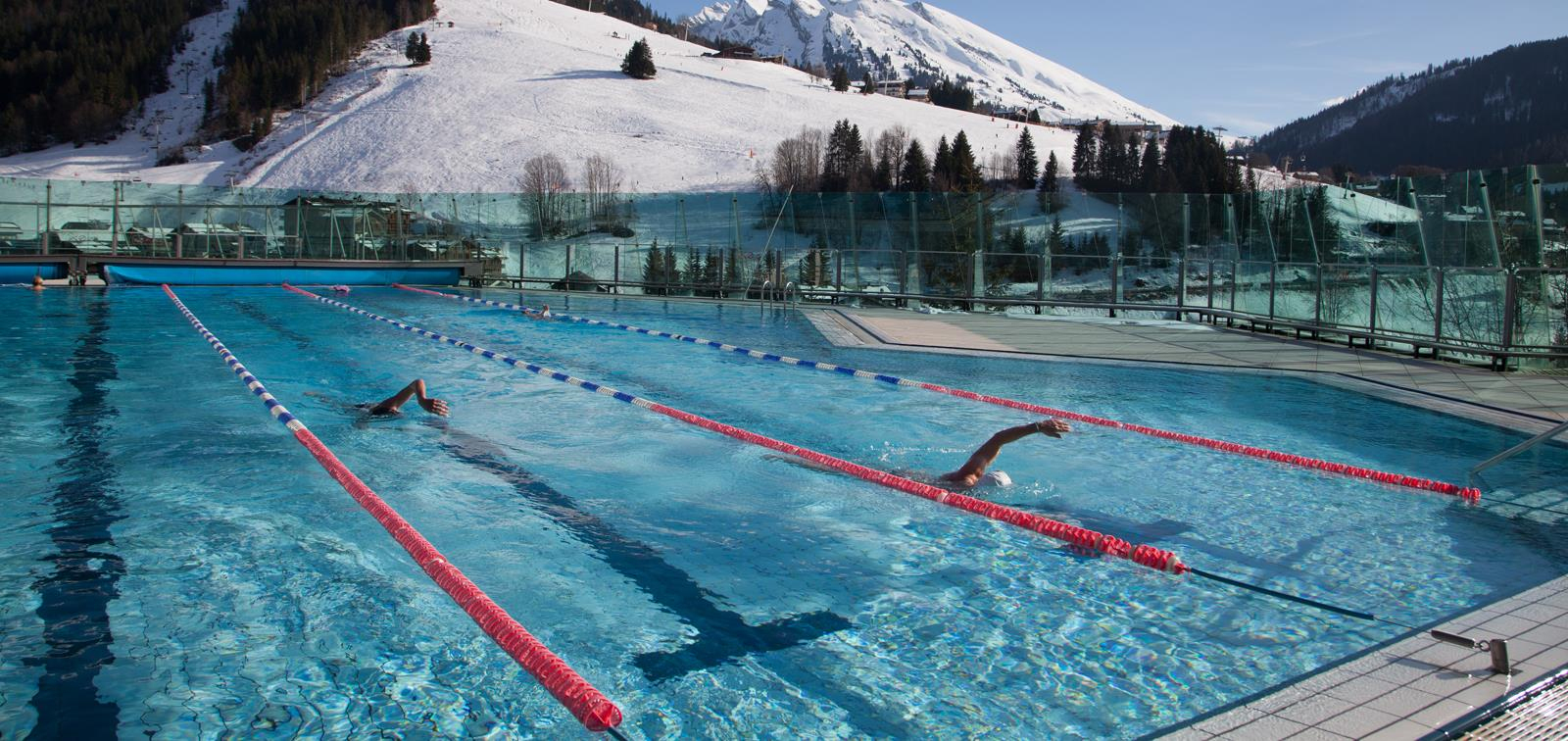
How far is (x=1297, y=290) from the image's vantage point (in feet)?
41.6

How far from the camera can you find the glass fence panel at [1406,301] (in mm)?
10414

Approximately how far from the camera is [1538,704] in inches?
104

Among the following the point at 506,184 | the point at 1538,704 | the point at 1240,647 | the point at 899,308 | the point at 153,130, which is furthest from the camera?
the point at 153,130

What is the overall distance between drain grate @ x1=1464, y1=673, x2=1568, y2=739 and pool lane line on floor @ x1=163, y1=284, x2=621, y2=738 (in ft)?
7.34

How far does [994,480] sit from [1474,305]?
7100mm

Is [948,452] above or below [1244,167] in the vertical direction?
below

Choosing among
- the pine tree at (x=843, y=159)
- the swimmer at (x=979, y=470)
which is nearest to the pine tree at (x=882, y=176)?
the pine tree at (x=843, y=159)

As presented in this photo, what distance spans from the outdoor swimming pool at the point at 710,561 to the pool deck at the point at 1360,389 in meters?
0.35

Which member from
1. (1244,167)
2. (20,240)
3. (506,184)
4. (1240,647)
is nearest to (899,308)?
(1240,647)

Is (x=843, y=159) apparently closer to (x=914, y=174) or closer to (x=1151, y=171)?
(x=914, y=174)

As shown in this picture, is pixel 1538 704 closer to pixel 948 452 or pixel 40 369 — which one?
pixel 948 452

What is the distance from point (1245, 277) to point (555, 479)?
11.2 m

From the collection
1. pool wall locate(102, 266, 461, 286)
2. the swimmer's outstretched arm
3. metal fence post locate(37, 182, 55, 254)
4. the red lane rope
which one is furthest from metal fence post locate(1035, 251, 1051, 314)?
metal fence post locate(37, 182, 55, 254)

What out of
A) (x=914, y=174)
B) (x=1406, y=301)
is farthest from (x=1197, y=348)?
(x=914, y=174)
